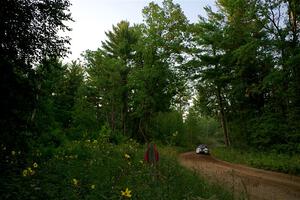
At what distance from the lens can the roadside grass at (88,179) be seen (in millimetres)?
5246

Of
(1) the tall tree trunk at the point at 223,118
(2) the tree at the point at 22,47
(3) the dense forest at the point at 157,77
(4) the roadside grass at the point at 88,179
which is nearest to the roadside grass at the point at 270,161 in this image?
(3) the dense forest at the point at 157,77

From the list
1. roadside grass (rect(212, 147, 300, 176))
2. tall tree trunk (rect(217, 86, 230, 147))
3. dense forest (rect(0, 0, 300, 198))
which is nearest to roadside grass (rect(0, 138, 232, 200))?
dense forest (rect(0, 0, 300, 198))

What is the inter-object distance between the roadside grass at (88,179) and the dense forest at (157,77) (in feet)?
2.24

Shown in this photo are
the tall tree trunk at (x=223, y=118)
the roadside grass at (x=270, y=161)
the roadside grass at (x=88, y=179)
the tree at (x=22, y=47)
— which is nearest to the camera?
the roadside grass at (x=88, y=179)

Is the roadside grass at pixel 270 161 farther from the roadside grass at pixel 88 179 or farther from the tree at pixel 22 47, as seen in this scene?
the tree at pixel 22 47

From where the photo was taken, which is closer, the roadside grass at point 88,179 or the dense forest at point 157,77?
the roadside grass at point 88,179

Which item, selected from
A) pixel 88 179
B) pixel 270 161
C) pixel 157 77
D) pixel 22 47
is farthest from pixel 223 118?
pixel 88 179

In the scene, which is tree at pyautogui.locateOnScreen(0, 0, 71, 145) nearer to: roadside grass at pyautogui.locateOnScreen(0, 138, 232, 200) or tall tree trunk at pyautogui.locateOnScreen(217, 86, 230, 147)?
roadside grass at pyautogui.locateOnScreen(0, 138, 232, 200)

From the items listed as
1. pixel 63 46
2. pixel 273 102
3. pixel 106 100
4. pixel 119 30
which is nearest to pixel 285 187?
pixel 63 46

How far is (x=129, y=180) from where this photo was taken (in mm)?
7598

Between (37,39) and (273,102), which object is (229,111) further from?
(37,39)

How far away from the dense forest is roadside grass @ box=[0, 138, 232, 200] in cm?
68

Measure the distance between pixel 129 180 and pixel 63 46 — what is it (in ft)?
16.4

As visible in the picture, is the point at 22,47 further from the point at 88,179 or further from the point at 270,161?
the point at 270,161
